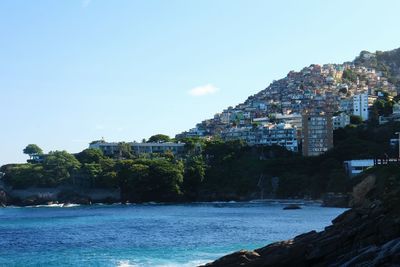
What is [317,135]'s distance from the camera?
117 meters

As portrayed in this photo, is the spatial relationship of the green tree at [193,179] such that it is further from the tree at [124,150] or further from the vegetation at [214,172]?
the tree at [124,150]

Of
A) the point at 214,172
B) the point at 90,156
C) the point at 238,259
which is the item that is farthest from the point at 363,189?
the point at 90,156

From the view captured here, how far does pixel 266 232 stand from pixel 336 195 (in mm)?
42250

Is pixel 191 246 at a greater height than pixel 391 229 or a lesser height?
lesser

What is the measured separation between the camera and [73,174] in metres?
114

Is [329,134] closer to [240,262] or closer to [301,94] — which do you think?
[301,94]

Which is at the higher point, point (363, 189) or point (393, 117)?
point (393, 117)

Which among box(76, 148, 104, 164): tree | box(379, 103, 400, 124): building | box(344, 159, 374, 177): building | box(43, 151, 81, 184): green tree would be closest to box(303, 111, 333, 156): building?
box(379, 103, 400, 124): building

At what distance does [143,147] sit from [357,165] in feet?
195

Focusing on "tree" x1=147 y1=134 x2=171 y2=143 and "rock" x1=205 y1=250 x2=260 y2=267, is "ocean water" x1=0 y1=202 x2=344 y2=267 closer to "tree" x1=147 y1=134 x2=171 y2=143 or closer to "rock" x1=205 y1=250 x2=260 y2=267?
"rock" x1=205 y1=250 x2=260 y2=267

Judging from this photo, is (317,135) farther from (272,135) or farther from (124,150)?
(124,150)

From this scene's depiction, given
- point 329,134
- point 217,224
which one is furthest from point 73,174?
point 217,224

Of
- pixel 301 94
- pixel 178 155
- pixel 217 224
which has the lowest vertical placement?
pixel 217 224

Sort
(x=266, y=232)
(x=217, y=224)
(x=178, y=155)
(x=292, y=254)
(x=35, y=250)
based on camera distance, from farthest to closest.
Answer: (x=178, y=155), (x=217, y=224), (x=266, y=232), (x=35, y=250), (x=292, y=254)
